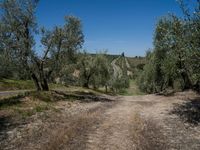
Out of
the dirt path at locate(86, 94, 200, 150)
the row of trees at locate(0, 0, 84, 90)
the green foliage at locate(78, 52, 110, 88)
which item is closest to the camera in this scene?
the dirt path at locate(86, 94, 200, 150)

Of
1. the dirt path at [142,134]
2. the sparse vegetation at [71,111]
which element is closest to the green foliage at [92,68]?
the sparse vegetation at [71,111]

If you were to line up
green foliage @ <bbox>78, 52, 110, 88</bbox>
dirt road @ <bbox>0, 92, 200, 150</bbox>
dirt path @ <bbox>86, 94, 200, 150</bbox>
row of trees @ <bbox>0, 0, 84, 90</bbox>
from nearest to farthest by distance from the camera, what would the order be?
dirt road @ <bbox>0, 92, 200, 150</bbox> < dirt path @ <bbox>86, 94, 200, 150</bbox> < row of trees @ <bbox>0, 0, 84, 90</bbox> < green foliage @ <bbox>78, 52, 110, 88</bbox>

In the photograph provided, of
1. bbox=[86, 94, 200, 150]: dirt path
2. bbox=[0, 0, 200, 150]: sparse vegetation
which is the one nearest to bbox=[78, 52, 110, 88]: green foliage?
bbox=[0, 0, 200, 150]: sparse vegetation

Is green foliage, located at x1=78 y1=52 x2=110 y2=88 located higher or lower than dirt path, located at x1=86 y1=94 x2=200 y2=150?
higher

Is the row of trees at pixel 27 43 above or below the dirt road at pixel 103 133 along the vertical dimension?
above

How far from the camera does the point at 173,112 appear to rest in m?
26.4

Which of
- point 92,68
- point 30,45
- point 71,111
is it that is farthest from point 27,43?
point 92,68

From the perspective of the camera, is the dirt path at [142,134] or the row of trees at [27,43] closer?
the dirt path at [142,134]

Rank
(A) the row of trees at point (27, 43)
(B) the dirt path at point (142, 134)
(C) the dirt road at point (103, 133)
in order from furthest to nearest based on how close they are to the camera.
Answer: (A) the row of trees at point (27, 43), (B) the dirt path at point (142, 134), (C) the dirt road at point (103, 133)

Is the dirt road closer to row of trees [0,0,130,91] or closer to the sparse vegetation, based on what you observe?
the sparse vegetation

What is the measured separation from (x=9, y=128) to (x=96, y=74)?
69.1m

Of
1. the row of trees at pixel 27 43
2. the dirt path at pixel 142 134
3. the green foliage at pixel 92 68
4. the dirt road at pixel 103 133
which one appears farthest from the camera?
the green foliage at pixel 92 68

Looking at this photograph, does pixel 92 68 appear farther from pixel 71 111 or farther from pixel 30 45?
pixel 71 111

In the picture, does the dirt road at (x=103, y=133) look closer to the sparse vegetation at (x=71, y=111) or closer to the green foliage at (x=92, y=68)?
the sparse vegetation at (x=71, y=111)
